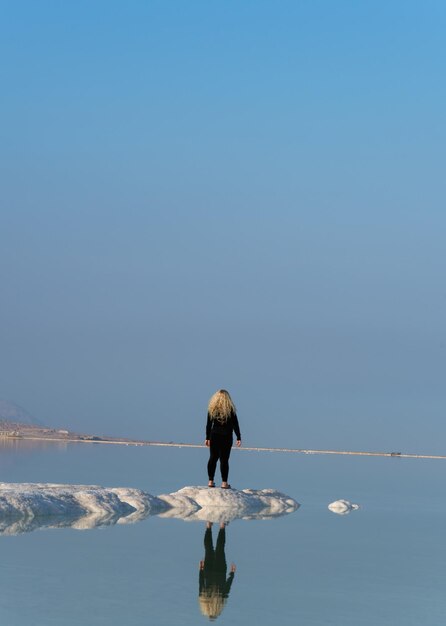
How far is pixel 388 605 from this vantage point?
9.39 metres

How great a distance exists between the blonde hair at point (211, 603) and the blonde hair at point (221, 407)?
11087 mm

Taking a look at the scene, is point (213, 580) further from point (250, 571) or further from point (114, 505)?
point (114, 505)

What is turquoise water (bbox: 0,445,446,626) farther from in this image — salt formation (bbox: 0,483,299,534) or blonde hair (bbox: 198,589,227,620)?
salt formation (bbox: 0,483,299,534)

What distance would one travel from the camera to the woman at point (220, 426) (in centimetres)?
2080

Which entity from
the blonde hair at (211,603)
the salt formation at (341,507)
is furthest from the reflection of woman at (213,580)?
the salt formation at (341,507)

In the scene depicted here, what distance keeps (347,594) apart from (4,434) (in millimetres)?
60286

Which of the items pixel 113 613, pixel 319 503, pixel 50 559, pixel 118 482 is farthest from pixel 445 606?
pixel 118 482

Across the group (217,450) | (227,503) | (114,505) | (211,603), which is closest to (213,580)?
(211,603)

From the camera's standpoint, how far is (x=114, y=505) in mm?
17078

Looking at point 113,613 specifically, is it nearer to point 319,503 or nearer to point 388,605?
point 388,605

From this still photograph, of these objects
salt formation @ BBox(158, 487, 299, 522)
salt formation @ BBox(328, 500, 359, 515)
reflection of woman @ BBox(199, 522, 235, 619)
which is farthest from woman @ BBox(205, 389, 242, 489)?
reflection of woman @ BBox(199, 522, 235, 619)

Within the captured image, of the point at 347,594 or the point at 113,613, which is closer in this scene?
the point at 113,613

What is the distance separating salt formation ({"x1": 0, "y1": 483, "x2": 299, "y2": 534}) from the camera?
1528cm

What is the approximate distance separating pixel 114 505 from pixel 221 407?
4.40m
